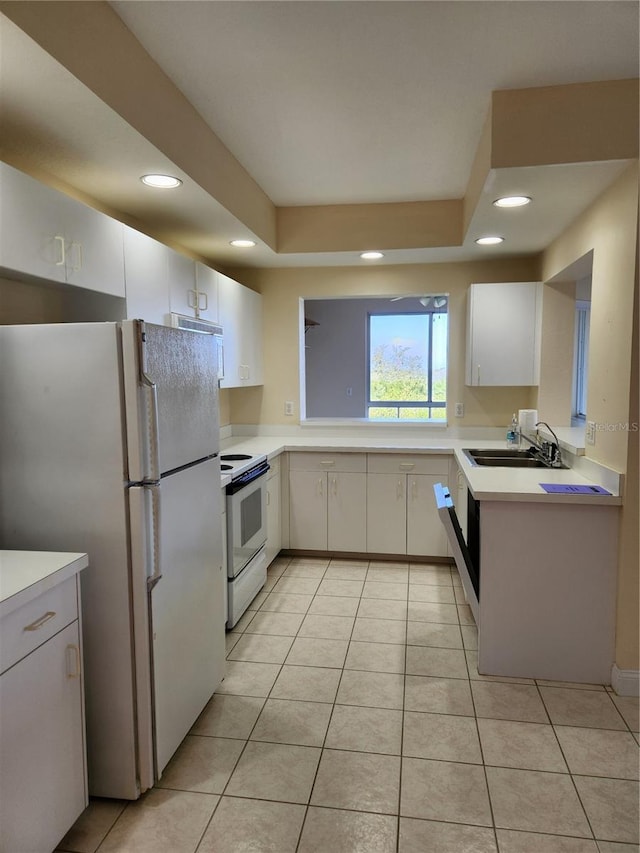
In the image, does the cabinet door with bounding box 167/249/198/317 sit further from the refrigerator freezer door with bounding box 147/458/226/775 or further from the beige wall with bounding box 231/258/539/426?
the beige wall with bounding box 231/258/539/426

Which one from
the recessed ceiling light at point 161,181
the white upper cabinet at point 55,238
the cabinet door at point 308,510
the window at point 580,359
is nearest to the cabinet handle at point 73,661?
the white upper cabinet at point 55,238

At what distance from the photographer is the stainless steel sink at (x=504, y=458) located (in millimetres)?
3562

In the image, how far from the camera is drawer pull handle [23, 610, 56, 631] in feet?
4.80

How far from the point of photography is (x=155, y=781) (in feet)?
6.31

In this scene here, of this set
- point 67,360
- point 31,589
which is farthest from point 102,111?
point 31,589

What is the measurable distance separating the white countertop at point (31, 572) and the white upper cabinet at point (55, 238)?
0.93 metres

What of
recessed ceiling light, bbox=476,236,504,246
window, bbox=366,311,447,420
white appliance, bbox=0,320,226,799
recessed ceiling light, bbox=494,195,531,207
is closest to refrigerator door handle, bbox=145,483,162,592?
white appliance, bbox=0,320,226,799

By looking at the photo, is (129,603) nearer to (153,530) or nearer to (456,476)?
(153,530)

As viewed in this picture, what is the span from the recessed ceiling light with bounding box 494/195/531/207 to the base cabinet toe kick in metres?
1.46

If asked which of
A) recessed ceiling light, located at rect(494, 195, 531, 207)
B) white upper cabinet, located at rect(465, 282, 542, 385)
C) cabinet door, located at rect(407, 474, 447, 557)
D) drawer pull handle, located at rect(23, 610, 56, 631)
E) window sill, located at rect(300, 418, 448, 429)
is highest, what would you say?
recessed ceiling light, located at rect(494, 195, 531, 207)

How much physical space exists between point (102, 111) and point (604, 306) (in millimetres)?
2266

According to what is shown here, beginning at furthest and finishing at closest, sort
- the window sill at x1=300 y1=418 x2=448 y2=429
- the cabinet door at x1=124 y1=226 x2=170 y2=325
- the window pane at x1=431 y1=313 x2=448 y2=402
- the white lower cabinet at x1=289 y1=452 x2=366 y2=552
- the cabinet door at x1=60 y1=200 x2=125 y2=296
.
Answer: the window pane at x1=431 y1=313 x2=448 y2=402, the window sill at x1=300 y1=418 x2=448 y2=429, the white lower cabinet at x1=289 y1=452 x2=366 y2=552, the cabinet door at x1=124 y1=226 x2=170 y2=325, the cabinet door at x1=60 y1=200 x2=125 y2=296

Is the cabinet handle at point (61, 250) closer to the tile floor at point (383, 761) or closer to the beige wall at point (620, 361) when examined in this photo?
the tile floor at point (383, 761)

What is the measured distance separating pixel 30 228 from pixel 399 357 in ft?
20.5
